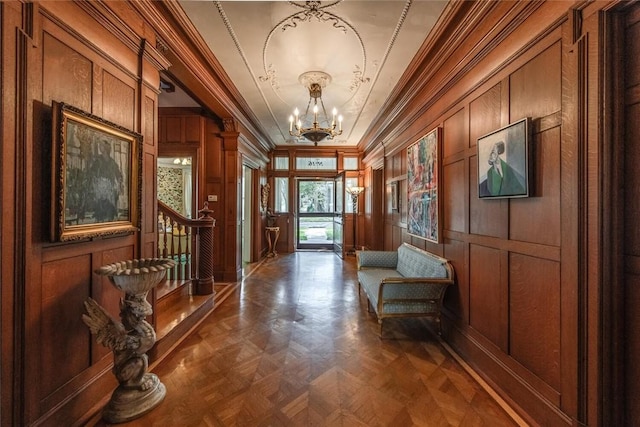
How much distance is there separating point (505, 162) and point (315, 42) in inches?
85.5

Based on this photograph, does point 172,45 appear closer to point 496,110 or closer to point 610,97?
point 496,110

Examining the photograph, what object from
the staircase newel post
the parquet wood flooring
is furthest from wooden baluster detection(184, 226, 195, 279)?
the parquet wood flooring

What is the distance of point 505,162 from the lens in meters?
1.96

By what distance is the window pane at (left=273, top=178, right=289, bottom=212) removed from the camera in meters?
8.09

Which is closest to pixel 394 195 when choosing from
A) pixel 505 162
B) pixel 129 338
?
pixel 505 162

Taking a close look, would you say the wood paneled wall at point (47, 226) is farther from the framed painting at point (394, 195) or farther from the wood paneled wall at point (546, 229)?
the framed painting at point (394, 195)

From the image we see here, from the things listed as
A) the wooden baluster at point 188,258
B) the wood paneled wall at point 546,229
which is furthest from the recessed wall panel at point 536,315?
the wooden baluster at point 188,258

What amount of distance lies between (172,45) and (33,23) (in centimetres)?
135

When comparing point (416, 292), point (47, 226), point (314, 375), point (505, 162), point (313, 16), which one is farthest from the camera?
point (416, 292)

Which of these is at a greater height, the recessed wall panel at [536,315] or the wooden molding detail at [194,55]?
the wooden molding detail at [194,55]

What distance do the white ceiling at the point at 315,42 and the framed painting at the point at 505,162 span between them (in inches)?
48.3

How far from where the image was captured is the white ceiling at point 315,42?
2.38m

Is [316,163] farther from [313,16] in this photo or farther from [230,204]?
[313,16]

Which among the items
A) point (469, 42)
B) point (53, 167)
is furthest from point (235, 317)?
point (469, 42)
